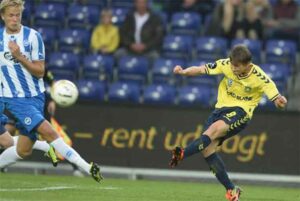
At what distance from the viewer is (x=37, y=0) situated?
19969mm

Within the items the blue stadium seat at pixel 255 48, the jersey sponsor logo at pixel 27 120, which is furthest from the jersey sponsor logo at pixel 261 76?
the blue stadium seat at pixel 255 48

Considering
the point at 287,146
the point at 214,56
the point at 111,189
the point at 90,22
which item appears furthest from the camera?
the point at 90,22

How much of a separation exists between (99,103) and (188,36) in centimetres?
279

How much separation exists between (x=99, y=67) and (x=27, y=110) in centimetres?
728

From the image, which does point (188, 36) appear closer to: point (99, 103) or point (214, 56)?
point (214, 56)

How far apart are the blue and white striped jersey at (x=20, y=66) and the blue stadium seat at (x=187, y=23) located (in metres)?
7.97

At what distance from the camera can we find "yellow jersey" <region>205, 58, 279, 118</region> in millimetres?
11039

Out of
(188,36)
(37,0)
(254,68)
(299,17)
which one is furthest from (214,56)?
(254,68)

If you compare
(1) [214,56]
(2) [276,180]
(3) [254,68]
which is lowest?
(2) [276,180]

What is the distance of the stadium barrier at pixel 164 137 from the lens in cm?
1551

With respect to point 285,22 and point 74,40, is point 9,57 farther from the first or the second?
point 285,22

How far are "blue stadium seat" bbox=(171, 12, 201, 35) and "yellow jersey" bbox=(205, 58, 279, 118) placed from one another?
7.13 metres

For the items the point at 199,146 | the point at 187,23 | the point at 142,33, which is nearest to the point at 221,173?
the point at 199,146

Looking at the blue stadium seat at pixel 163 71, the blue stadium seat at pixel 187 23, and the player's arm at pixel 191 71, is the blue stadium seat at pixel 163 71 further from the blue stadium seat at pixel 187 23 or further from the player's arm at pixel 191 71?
the player's arm at pixel 191 71
